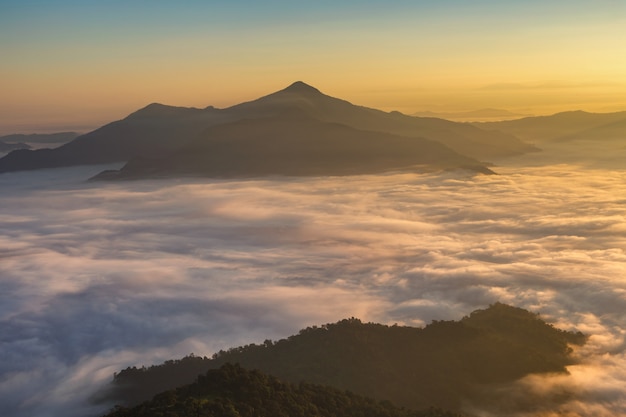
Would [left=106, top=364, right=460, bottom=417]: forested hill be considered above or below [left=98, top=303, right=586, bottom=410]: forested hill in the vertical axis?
above

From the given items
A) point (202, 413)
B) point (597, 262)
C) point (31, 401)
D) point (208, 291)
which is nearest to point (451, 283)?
point (597, 262)

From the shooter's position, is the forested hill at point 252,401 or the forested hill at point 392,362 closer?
the forested hill at point 252,401

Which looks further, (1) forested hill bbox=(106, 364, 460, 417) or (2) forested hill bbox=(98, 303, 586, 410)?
(2) forested hill bbox=(98, 303, 586, 410)

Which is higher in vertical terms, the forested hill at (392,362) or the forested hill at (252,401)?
the forested hill at (252,401)

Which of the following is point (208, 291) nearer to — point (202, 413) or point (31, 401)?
point (31, 401)
